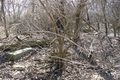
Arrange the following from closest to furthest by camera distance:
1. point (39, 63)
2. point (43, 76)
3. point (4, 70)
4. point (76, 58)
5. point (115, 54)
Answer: point (43, 76) → point (4, 70) → point (39, 63) → point (76, 58) → point (115, 54)

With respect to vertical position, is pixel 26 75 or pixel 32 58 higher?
pixel 32 58

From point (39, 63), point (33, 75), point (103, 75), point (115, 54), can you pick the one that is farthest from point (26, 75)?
point (115, 54)

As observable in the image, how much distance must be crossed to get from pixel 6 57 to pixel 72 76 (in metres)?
3.02

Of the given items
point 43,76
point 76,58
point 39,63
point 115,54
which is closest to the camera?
point 43,76

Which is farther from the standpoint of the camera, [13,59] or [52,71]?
[13,59]

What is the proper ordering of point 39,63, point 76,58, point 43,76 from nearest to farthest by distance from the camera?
point 43,76
point 39,63
point 76,58

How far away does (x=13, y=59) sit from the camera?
164 inches

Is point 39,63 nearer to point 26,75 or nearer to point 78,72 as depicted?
point 26,75

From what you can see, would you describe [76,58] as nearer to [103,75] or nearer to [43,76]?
[103,75]

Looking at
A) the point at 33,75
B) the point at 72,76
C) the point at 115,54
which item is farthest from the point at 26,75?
the point at 115,54

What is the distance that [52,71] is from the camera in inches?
139

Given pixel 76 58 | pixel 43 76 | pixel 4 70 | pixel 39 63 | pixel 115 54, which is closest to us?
pixel 43 76

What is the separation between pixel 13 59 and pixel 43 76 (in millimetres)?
1678

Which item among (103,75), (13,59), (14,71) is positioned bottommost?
(103,75)
